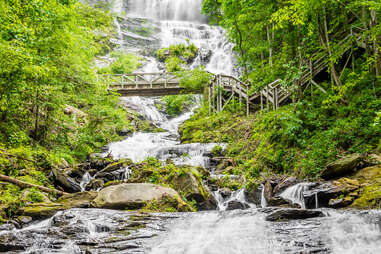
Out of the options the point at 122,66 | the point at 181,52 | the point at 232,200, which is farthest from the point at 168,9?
the point at 232,200

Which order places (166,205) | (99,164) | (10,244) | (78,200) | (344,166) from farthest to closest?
(99,164) → (344,166) → (78,200) → (166,205) → (10,244)

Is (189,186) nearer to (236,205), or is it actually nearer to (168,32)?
(236,205)

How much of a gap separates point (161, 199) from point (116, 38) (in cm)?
4114

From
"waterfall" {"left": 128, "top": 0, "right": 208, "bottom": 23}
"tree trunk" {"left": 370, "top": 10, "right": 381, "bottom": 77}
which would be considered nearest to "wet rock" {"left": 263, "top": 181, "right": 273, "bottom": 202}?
"tree trunk" {"left": 370, "top": 10, "right": 381, "bottom": 77}

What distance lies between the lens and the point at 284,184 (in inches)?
328

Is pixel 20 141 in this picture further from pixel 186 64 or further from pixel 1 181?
pixel 186 64

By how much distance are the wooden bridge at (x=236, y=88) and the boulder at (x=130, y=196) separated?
264 inches

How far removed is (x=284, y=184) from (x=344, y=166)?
171 centimetres

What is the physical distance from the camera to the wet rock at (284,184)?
8.23 metres

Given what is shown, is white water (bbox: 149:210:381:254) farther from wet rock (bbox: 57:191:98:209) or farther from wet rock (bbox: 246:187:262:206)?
wet rock (bbox: 246:187:262:206)

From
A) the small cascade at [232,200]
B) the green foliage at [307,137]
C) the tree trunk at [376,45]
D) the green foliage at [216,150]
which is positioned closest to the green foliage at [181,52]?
the green foliage at [307,137]

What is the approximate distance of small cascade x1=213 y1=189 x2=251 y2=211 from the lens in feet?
26.9

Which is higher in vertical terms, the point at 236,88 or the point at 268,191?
the point at 236,88

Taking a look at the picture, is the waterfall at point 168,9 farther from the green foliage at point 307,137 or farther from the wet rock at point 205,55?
the green foliage at point 307,137
